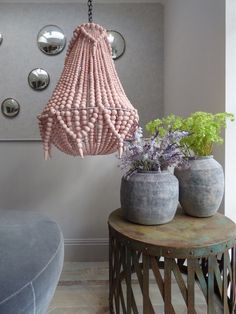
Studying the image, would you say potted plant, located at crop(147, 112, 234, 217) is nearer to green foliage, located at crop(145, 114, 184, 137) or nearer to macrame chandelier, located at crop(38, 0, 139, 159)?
green foliage, located at crop(145, 114, 184, 137)

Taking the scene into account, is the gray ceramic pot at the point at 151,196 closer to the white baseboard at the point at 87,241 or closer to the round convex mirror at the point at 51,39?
the white baseboard at the point at 87,241

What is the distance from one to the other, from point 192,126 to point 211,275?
63cm

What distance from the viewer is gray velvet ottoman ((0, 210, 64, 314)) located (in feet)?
1.84

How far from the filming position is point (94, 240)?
1913 mm

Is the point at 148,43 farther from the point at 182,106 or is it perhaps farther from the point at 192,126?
the point at 192,126

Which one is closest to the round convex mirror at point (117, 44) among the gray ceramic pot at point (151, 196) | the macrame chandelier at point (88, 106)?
the macrame chandelier at point (88, 106)

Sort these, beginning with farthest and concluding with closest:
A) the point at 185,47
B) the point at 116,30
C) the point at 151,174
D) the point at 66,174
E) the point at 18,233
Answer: the point at 116,30, the point at 185,47, the point at 66,174, the point at 151,174, the point at 18,233

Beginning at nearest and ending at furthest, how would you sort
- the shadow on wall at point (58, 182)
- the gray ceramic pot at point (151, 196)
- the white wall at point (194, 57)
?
the gray ceramic pot at point (151, 196) < the white wall at point (194, 57) < the shadow on wall at point (58, 182)

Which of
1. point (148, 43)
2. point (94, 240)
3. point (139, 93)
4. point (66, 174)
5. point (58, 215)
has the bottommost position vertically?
point (94, 240)

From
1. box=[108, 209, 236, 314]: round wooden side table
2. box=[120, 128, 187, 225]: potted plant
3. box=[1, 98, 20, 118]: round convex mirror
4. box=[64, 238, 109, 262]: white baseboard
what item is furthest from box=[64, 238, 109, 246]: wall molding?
box=[1, 98, 20, 118]: round convex mirror

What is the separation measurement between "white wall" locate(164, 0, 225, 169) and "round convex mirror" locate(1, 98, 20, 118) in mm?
1804

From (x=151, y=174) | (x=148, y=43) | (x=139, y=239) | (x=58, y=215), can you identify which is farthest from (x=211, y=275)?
(x=148, y=43)

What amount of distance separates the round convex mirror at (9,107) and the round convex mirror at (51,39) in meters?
0.72

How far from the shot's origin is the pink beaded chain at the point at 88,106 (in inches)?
36.1
